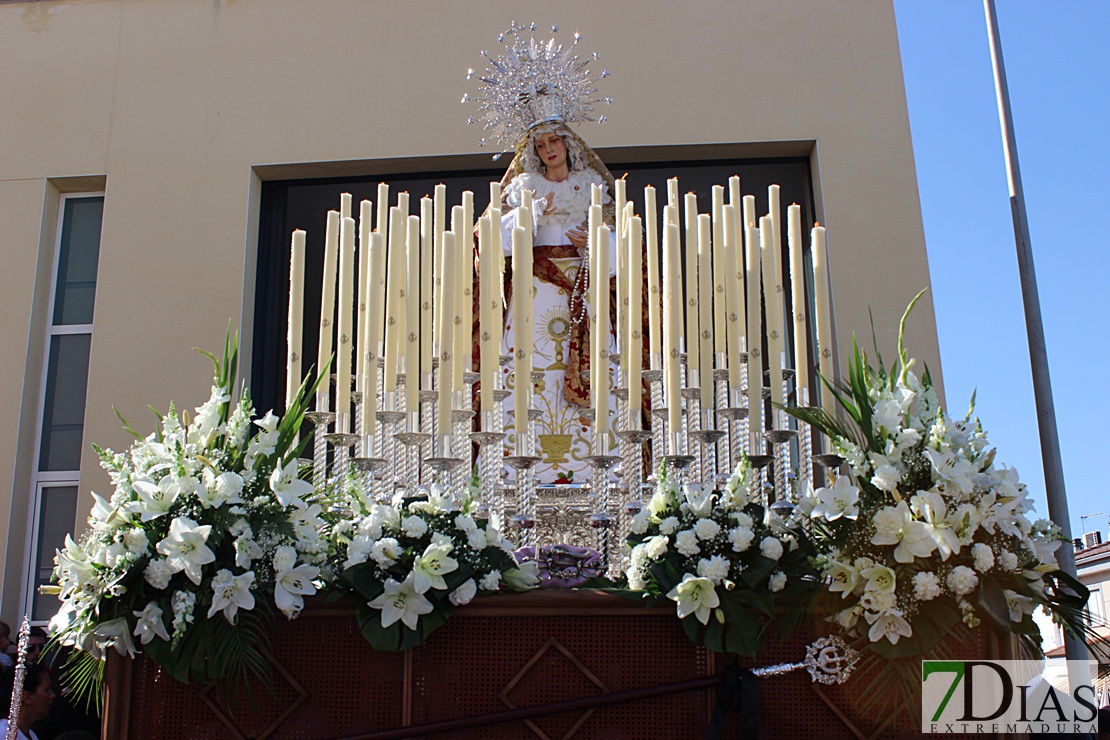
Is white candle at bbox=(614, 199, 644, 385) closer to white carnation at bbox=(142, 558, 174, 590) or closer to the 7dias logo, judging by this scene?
the 7dias logo

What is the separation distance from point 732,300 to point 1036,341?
5.96ft

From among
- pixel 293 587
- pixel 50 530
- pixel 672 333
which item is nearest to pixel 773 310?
pixel 672 333

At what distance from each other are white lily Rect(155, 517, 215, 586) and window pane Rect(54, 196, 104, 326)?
4028 millimetres

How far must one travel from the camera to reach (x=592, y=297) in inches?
141

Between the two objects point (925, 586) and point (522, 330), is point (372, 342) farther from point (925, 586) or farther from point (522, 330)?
point (925, 586)

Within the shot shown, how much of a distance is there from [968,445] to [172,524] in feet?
6.76

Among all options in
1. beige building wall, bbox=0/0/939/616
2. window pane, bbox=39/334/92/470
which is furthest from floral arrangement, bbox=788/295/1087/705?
window pane, bbox=39/334/92/470

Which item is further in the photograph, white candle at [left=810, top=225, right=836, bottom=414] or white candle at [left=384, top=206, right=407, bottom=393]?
white candle at [left=384, top=206, right=407, bottom=393]

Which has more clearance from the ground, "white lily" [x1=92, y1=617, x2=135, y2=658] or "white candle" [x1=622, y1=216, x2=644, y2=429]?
"white candle" [x1=622, y1=216, x2=644, y2=429]

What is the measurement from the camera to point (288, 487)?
10.1 feet

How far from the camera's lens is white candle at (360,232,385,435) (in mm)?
3621

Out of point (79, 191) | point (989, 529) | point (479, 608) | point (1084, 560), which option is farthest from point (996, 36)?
point (1084, 560)

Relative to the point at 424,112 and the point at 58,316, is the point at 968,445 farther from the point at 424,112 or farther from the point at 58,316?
the point at 58,316

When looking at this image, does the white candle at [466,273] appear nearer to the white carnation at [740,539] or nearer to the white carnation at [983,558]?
the white carnation at [740,539]
